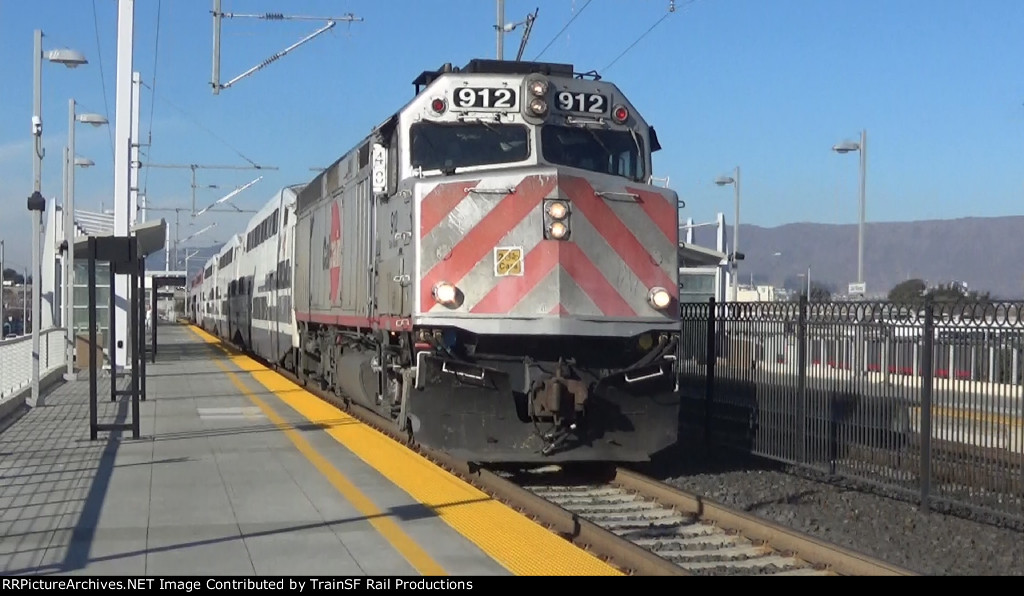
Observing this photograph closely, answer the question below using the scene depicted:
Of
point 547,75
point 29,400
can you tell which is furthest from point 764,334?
point 29,400

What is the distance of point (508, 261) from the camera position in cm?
1033

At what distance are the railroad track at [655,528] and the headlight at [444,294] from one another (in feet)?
5.79

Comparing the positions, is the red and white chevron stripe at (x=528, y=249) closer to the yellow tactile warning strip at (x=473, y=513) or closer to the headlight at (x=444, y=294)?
the headlight at (x=444, y=294)

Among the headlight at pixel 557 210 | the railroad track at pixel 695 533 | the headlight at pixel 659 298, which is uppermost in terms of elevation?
the headlight at pixel 557 210

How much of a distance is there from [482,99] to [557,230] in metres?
1.74

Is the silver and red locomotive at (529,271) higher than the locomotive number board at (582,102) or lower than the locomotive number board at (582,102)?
lower

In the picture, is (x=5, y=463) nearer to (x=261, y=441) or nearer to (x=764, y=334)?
(x=261, y=441)

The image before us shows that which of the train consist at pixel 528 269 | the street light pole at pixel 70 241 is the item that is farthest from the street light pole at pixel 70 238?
the train consist at pixel 528 269

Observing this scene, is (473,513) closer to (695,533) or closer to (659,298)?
(695,533)

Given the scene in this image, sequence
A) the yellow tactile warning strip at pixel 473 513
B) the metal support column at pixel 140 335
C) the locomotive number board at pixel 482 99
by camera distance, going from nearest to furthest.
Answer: the yellow tactile warning strip at pixel 473 513
the locomotive number board at pixel 482 99
the metal support column at pixel 140 335

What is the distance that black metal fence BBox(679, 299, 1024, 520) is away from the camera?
919 cm

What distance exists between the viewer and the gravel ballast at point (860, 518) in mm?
8094

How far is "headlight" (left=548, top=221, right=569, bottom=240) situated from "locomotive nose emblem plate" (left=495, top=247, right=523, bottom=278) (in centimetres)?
34

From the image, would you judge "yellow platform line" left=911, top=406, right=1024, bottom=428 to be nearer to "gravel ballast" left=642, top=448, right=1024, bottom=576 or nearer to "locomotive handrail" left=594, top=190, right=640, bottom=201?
"gravel ballast" left=642, top=448, right=1024, bottom=576
